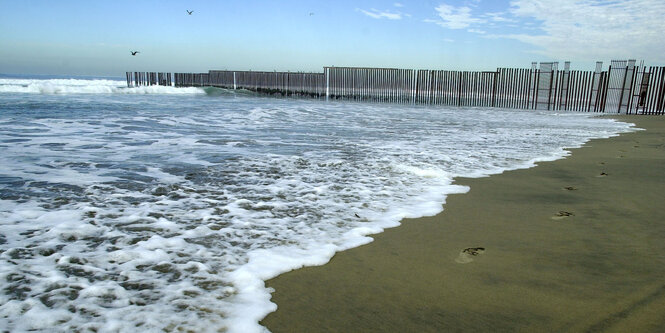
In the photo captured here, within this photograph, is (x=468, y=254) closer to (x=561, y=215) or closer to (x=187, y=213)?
(x=561, y=215)

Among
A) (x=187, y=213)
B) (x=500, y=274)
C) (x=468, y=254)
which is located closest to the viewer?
(x=500, y=274)

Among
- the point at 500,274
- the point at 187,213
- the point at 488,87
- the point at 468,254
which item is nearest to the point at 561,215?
the point at 468,254

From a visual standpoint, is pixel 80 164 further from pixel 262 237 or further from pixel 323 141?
pixel 323 141

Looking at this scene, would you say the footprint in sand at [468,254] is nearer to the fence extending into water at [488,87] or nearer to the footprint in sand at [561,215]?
the footprint in sand at [561,215]

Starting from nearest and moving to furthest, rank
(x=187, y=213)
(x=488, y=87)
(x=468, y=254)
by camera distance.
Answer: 1. (x=468, y=254)
2. (x=187, y=213)
3. (x=488, y=87)

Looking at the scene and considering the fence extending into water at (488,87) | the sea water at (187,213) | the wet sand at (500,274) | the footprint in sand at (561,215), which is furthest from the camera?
the fence extending into water at (488,87)

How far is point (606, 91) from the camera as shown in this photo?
18156mm

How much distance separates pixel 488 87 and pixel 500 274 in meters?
22.0

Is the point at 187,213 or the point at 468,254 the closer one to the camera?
the point at 468,254

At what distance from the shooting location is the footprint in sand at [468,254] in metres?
2.24

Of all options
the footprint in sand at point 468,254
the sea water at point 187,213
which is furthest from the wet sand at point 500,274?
the sea water at point 187,213

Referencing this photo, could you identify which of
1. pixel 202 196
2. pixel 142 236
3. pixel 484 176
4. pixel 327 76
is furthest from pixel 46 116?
pixel 327 76

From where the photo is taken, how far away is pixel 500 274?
205cm

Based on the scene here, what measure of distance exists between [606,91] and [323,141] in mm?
16763
